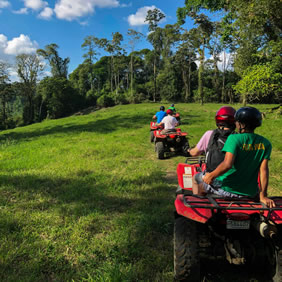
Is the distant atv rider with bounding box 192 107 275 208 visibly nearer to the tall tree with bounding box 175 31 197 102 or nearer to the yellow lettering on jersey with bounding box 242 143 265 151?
the yellow lettering on jersey with bounding box 242 143 265 151

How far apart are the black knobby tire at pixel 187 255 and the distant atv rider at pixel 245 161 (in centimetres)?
56

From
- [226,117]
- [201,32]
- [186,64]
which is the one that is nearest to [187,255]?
[226,117]

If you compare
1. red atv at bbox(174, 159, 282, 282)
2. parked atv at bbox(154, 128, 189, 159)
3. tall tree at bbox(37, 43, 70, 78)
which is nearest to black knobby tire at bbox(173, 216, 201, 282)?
red atv at bbox(174, 159, 282, 282)

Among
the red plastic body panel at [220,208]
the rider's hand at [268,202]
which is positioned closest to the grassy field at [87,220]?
the red plastic body panel at [220,208]

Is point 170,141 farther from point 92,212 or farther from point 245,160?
point 245,160

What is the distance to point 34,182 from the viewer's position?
4766mm

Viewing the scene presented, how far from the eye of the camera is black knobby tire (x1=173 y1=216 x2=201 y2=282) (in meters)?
1.99

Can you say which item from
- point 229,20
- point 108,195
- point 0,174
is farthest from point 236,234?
point 229,20

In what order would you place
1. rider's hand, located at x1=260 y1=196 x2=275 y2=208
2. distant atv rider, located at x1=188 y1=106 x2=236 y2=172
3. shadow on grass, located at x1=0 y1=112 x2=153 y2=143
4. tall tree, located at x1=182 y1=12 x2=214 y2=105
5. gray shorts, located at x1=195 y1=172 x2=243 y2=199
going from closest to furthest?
rider's hand, located at x1=260 y1=196 x2=275 y2=208 → gray shorts, located at x1=195 y1=172 x2=243 y2=199 → distant atv rider, located at x1=188 y1=106 x2=236 y2=172 → shadow on grass, located at x1=0 y1=112 x2=153 y2=143 → tall tree, located at x1=182 y1=12 x2=214 y2=105

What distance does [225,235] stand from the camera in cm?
212

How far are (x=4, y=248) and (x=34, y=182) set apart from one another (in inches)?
91.5

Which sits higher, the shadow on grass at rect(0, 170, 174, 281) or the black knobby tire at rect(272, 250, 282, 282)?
the black knobby tire at rect(272, 250, 282, 282)

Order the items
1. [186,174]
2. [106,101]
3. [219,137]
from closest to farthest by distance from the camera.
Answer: [219,137], [186,174], [106,101]

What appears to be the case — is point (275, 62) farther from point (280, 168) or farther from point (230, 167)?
point (230, 167)
